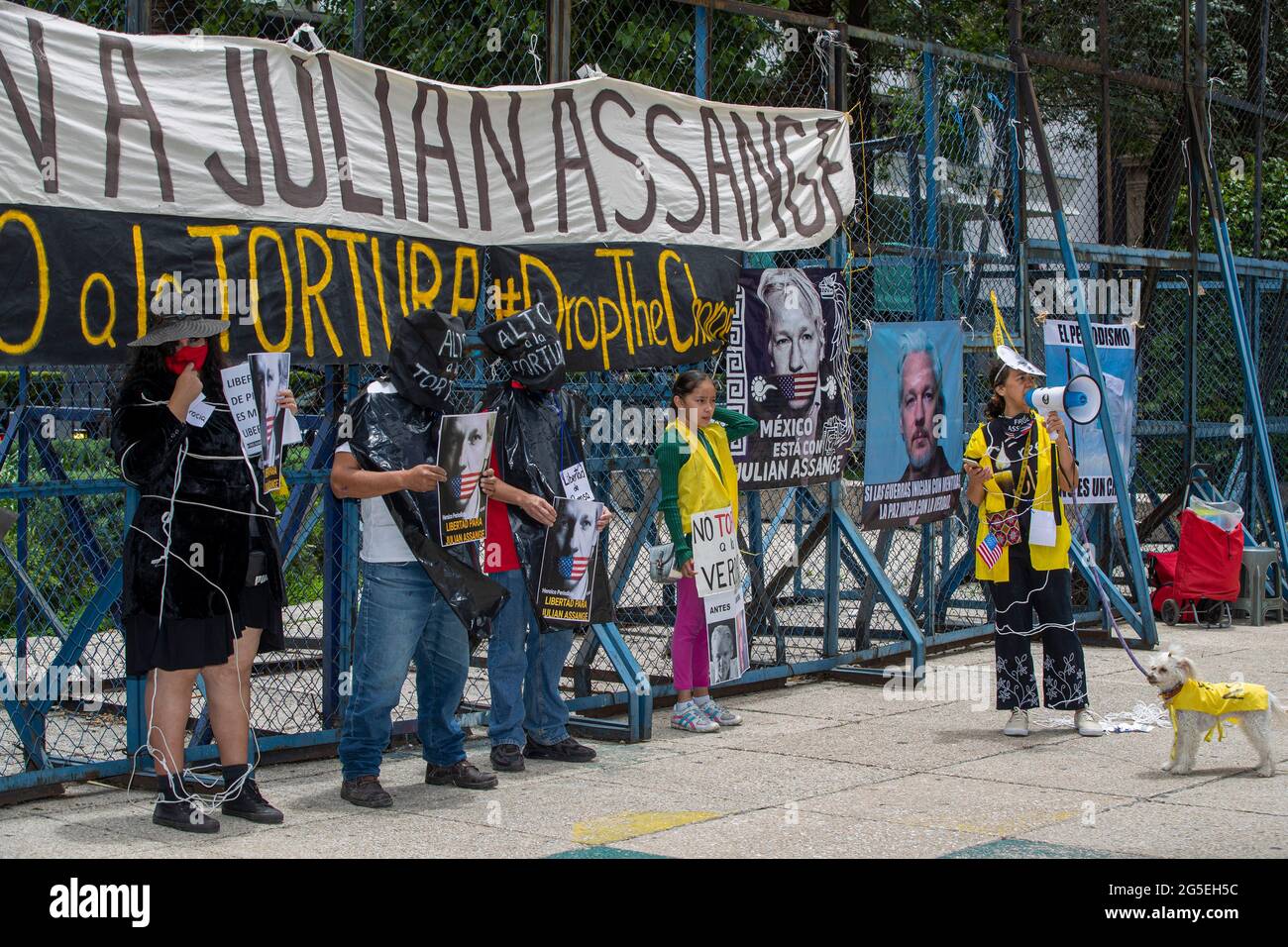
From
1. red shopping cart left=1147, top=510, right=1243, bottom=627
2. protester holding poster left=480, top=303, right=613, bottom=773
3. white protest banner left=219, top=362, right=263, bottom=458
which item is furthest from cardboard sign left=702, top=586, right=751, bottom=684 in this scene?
red shopping cart left=1147, top=510, right=1243, bottom=627

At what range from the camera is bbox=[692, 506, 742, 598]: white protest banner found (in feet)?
26.2

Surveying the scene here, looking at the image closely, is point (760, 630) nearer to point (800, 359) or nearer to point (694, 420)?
point (800, 359)

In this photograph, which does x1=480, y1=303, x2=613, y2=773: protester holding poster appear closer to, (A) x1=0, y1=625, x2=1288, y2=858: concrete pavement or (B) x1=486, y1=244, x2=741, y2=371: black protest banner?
(A) x1=0, y1=625, x2=1288, y2=858: concrete pavement

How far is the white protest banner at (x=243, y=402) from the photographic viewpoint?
20.1 ft

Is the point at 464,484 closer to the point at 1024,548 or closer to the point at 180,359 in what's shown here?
the point at 180,359

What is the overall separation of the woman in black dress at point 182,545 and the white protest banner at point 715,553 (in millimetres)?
2477

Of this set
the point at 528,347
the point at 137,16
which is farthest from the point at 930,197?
the point at 137,16

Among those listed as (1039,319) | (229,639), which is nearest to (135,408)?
(229,639)

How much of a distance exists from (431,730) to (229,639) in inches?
42.8

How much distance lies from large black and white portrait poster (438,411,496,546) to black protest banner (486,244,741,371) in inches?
46.2

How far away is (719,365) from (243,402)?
3.62m

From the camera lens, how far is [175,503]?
6078 mm

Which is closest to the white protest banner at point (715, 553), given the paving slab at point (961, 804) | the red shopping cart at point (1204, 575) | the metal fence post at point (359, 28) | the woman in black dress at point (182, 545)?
the paving slab at point (961, 804)

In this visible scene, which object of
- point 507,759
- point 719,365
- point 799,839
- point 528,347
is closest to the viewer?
point 799,839
